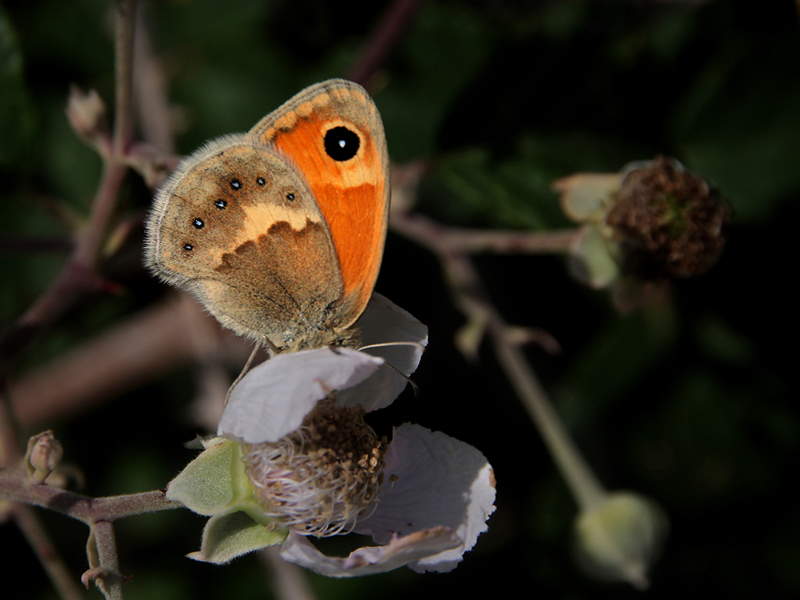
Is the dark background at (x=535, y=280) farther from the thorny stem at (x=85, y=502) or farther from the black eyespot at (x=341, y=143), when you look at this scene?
the thorny stem at (x=85, y=502)

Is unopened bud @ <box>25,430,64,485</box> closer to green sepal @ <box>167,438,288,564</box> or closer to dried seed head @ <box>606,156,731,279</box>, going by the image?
green sepal @ <box>167,438,288,564</box>

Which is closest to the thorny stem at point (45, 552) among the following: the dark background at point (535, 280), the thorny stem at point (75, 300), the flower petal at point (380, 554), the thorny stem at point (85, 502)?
the thorny stem at point (75, 300)

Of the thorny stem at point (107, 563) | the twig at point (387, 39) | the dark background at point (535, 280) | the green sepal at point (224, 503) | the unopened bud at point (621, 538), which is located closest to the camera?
the thorny stem at point (107, 563)

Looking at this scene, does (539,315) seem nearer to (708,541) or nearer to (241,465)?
(708,541)

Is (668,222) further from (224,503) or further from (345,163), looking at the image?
(224,503)

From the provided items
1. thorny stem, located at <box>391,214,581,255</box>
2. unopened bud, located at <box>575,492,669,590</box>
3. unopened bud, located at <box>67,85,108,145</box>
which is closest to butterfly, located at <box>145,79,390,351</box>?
unopened bud, located at <box>67,85,108,145</box>

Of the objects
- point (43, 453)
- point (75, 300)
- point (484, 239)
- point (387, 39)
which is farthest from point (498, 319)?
point (43, 453)
